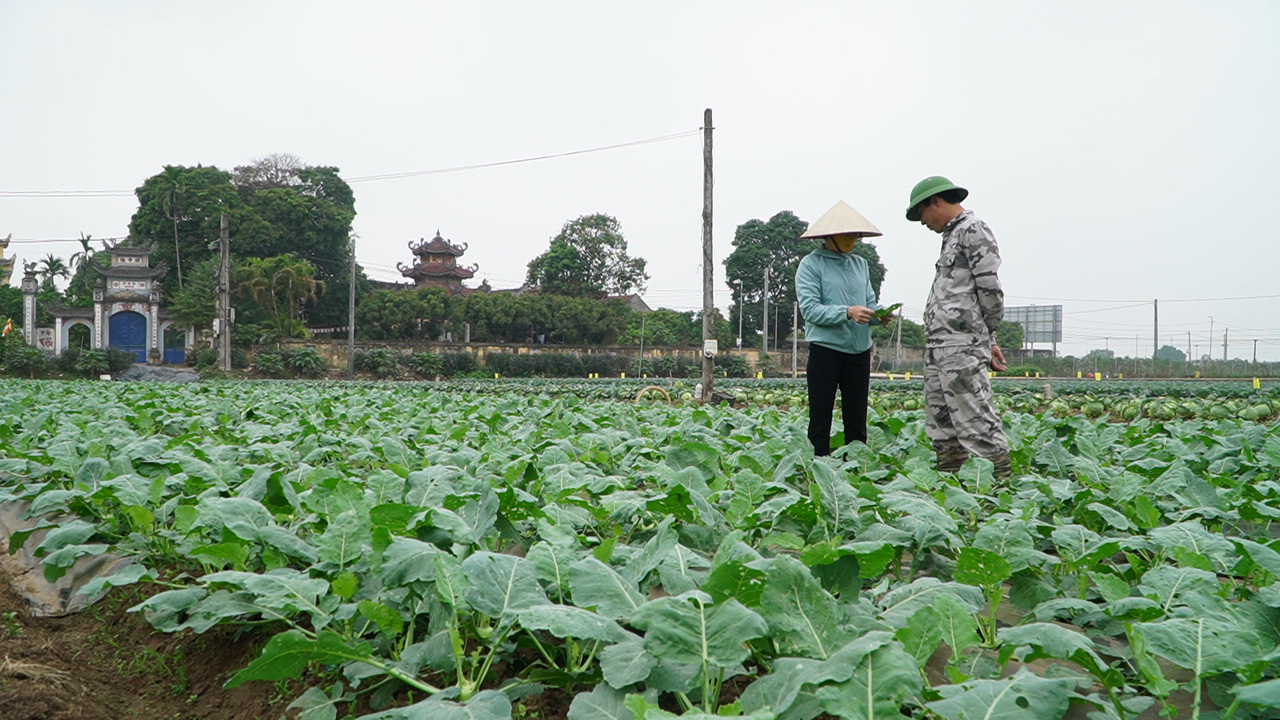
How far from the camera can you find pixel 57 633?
7.93 ft

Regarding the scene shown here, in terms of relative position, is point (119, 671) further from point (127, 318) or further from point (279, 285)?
point (127, 318)

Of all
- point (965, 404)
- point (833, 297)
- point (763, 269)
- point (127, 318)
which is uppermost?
point (763, 269)

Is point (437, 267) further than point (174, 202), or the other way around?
point (437, 267)

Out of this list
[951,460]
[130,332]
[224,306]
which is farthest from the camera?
[130,332]

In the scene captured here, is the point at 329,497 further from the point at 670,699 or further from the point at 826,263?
the point at 826,263

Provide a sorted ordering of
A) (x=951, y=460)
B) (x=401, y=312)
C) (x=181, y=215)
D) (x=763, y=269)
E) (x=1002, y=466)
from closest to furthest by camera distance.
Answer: (x=1002, y=466) → (x=951, y=460) → (x=401, y=312) → (x=181, y=215) → (x=763, y=269)

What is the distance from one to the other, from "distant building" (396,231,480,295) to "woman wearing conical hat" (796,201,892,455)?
4838cm

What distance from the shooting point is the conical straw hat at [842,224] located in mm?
4422

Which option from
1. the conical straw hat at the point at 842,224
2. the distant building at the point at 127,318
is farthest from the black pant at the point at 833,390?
the distant building at the point at 127,318

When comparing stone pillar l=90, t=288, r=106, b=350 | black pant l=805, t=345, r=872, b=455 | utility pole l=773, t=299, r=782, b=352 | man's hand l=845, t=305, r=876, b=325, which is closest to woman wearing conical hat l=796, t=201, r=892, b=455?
black pant l=805, t=345, r=872, b=455

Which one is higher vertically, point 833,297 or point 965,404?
point 833,297

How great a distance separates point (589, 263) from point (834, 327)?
45.7m

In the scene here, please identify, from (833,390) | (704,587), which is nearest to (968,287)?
(833,390)

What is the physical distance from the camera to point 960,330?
4.19 metres
